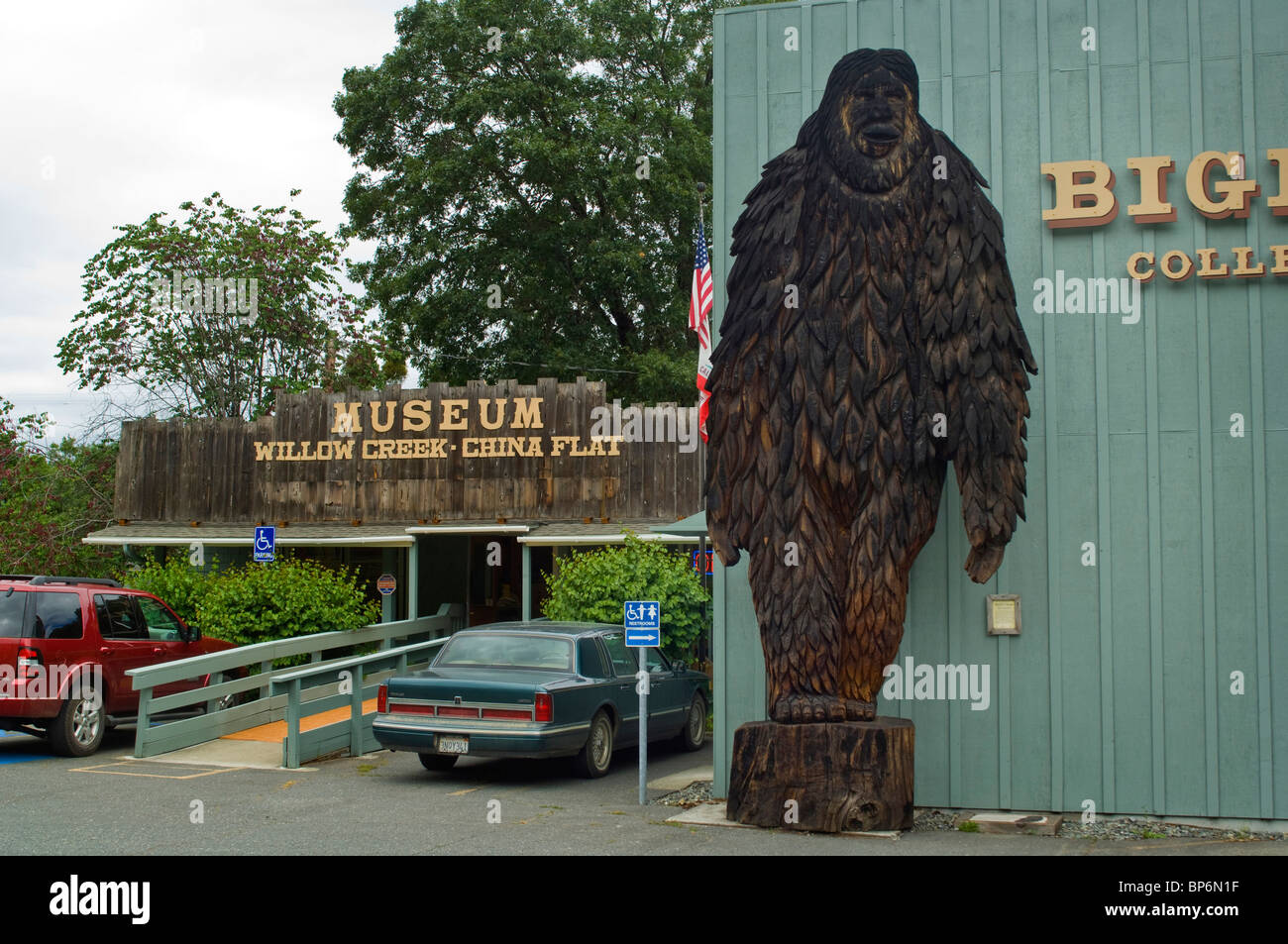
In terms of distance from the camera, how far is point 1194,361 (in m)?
10.2

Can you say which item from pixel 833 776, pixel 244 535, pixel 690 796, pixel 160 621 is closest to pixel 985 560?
pixel 833 776

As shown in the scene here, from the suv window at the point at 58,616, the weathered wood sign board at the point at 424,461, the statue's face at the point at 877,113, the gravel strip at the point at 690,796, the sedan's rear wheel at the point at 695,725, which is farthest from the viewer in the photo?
the weathered wood sign board at the point at 424,461

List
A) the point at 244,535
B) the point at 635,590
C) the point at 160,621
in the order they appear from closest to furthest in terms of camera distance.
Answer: the point at 160,621
the point at 635,590
the point at 244,535

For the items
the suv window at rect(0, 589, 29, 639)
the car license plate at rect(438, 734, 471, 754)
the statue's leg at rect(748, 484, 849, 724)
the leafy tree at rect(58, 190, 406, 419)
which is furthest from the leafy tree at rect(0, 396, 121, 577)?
the statue's leg at rect(748, 484, 849, 724)

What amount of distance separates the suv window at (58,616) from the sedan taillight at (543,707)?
558 centimetres

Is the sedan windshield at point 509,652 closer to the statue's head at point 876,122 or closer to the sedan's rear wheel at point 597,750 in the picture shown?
the sedan's rear wheel at point 597,750

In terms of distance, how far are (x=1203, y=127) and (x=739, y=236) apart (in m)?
4.03

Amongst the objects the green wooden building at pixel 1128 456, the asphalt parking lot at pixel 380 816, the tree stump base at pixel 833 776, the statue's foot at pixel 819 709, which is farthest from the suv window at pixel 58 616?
the statue's foot at pixel 819 709

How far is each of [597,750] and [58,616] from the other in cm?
605

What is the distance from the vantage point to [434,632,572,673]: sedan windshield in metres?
12.8

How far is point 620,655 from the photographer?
541 inches

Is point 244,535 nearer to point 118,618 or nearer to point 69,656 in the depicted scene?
point 118,618

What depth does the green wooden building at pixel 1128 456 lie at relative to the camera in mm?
9945

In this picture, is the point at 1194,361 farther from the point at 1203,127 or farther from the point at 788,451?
the point at 788,451
